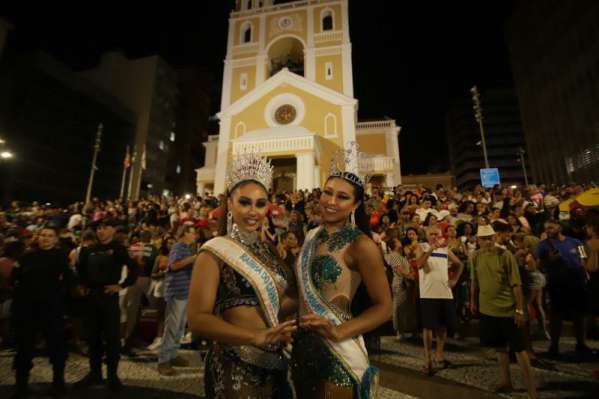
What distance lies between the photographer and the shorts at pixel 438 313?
4781 mm

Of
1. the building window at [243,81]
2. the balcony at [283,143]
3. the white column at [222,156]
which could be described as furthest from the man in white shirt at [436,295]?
the building window at [243,81]

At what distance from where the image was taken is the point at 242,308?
156 cm

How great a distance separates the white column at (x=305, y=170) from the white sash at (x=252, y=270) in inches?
662

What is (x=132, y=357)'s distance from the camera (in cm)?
519

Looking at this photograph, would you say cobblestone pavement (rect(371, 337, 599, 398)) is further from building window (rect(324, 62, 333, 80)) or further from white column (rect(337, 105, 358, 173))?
building window (rect(324, 62, 333, 80))

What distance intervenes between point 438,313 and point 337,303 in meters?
3.97

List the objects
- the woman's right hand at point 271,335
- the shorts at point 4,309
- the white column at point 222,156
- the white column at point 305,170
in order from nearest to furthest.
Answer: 1. the woman's right hand at point 271,335
2. the shorts at point 4,309
3. the white column at point 305,170
4. the white column at point 222,156

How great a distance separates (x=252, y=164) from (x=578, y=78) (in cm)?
4662

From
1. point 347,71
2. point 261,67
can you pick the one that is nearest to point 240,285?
point 347,71

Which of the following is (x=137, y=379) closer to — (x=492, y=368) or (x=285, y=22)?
(x=492, y=368)

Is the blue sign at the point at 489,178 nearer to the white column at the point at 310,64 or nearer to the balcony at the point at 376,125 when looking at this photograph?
the balcony at the point at 376,125

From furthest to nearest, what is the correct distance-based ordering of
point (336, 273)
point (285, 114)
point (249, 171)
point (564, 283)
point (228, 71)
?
1. point (228, 71)
2. point (285, 114)
3. point (564, 283)
4. point (249, 171)
5. point (336, 273)

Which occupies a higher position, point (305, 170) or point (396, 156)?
point (396, 156)

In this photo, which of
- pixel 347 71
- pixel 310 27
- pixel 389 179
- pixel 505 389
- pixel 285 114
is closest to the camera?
pixel 505 389
